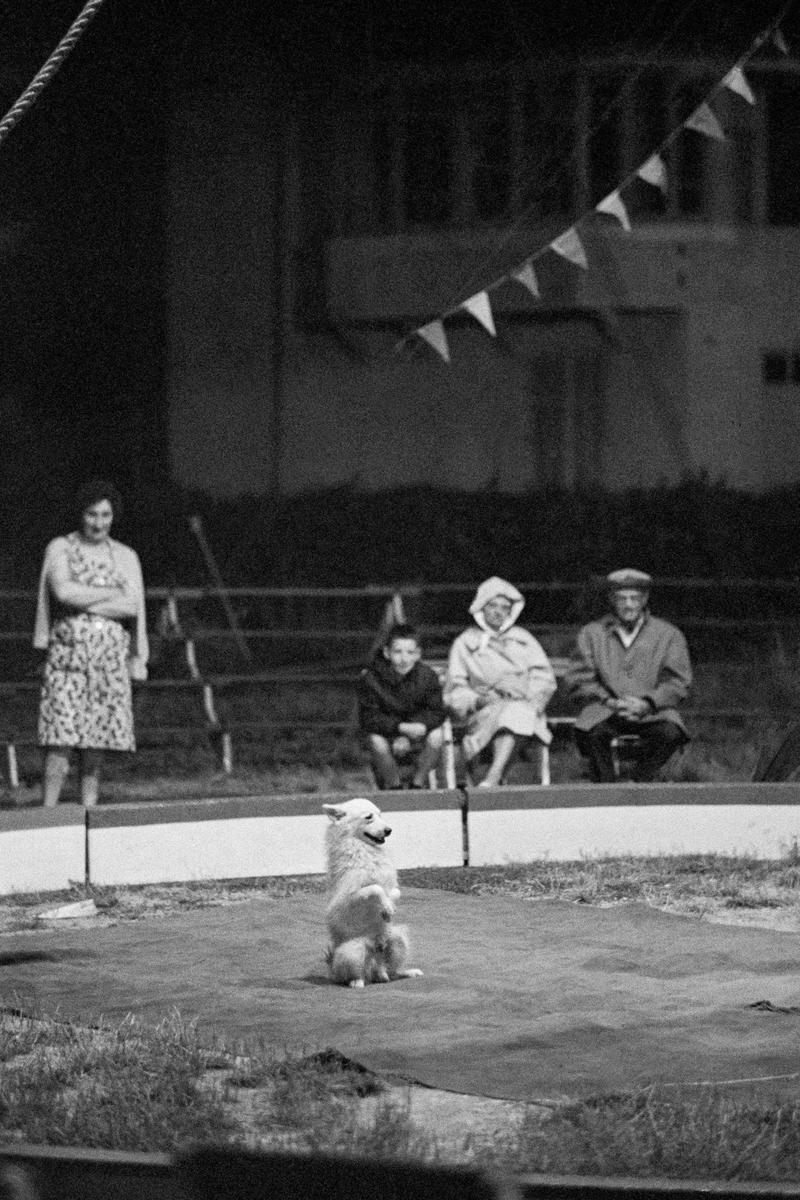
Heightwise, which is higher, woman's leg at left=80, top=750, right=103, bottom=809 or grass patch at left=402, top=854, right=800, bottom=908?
woman's leg at left=80, top=750, right=103, bottom=809

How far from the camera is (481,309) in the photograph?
12.1 m

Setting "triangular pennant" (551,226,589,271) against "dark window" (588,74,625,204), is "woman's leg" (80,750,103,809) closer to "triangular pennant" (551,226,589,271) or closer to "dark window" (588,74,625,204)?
"triangular pennant" (551,226,589,271)

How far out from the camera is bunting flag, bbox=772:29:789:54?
12266mm

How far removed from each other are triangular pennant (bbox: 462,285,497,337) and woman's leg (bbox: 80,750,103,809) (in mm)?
3868

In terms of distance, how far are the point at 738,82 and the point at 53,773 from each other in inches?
223

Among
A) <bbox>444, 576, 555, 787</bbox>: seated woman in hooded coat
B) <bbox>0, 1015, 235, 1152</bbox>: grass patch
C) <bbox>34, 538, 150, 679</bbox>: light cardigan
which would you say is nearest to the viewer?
<bbox>0, 1015, 235, 1152</bbox>: grass patch

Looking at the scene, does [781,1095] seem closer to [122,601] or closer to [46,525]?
[122,601]

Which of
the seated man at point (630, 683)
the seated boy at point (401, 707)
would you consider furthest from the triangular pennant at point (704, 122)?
the seated boy at point (401, 707)

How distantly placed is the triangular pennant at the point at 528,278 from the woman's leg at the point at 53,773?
4130 millimetres

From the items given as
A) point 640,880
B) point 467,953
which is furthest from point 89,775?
point 467,953

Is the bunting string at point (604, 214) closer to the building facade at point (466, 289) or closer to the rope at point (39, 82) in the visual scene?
the building facade at point (466, 289)

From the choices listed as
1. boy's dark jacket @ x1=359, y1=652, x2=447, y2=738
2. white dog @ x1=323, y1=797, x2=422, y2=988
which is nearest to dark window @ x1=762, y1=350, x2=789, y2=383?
boy's dark jacket @ x1=359, y1=652, x2=447, y2=738

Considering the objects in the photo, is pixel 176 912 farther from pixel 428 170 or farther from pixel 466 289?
pixel 428 170

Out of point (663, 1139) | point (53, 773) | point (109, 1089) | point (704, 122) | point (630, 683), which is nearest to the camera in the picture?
point (663, 1139)
